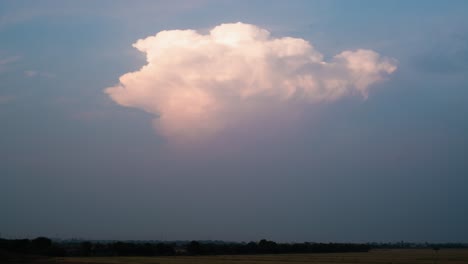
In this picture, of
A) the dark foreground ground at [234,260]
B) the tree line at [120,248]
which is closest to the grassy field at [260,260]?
the dark foreground ground at [234,260]

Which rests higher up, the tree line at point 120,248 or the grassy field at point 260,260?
the tree line at point 120,248

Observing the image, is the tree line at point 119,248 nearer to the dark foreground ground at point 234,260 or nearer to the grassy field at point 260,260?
the dark foreground ground at point 234,260

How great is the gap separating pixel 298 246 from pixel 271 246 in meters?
10.3

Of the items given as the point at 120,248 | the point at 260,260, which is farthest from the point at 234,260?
the point at 120,248

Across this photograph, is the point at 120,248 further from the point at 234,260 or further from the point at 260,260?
the point at 234,260

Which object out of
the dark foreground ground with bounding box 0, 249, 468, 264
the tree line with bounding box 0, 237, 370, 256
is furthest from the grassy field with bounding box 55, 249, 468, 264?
the tree line with bounding box 0, 237, 370, 256

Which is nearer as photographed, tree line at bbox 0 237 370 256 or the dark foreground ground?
the dark foreground ground

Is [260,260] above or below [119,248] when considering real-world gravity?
below

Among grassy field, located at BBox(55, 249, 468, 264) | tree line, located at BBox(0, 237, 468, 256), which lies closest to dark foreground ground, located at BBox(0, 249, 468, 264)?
grassy field, located at BBox(55, 249, 468, 264)

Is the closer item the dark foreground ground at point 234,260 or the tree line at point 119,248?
the dark foreground ground at point 234,260

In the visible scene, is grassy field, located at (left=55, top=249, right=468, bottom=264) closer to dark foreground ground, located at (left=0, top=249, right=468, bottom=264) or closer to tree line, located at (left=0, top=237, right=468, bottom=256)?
dark foreground ground, located at (left=0, top=249, right=468, bottom=264)

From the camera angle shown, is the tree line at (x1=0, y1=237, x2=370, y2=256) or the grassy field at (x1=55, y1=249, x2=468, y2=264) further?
the tree line at (x1=0, y1=237, x2=370, y2=256)

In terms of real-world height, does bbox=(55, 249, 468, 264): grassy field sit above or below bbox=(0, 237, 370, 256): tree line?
below

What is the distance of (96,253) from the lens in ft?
320
